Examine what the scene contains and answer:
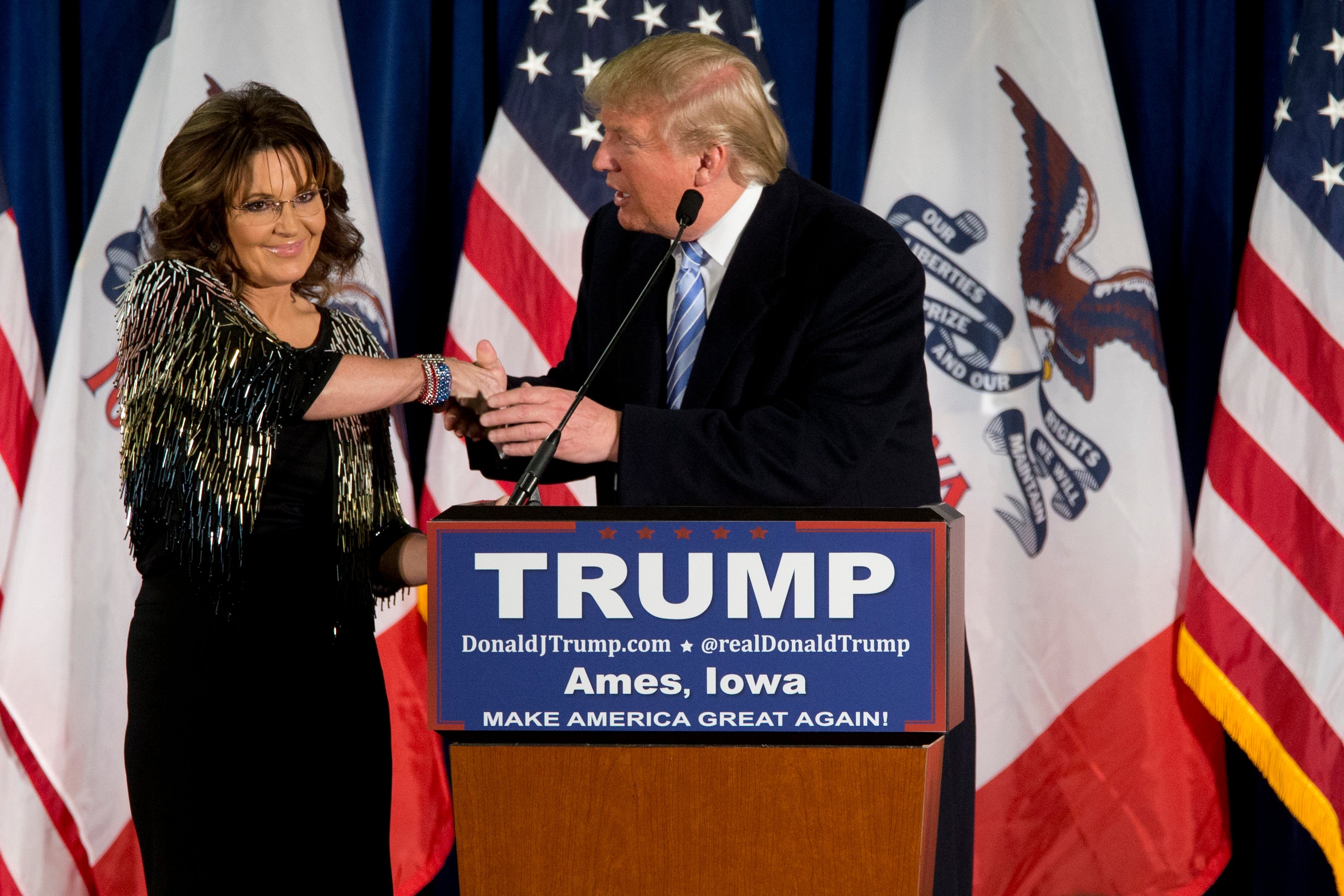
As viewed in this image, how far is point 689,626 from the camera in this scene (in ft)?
3.94

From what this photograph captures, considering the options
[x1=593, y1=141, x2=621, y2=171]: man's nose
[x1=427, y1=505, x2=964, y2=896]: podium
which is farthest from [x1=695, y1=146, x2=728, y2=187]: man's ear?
[x1=427, y1=505, x2=964, y2=896]: podium

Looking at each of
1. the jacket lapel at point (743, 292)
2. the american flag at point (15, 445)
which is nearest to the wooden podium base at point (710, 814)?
the jacket lapel at point (743, 292)

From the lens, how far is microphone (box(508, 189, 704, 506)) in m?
1.32

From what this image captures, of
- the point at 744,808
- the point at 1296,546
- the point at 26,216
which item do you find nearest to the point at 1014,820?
the point at 1296,546

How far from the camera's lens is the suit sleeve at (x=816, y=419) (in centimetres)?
151

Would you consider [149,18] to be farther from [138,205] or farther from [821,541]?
[821,541]

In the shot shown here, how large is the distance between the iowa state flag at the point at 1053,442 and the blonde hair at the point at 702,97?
3.56ft

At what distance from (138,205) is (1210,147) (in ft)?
8.00

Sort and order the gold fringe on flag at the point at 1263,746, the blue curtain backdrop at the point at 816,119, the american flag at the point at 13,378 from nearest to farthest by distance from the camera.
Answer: the gold fringe on flag at the point at 1263,746, the american flag at the point at 13,378, the blue curtain backdrop at the point at 816,119

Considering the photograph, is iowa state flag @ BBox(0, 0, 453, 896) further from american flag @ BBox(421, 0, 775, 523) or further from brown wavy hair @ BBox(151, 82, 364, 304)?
brown wavy hair @ BBox(151, 82, 364, 304)

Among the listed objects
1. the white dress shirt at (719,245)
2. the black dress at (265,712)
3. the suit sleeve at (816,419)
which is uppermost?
the white dress shirt at (719,245)

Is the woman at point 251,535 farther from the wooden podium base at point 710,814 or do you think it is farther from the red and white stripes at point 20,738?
the red and white stripes at point 20,738

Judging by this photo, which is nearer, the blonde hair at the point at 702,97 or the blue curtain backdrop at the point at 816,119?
the blonde hair at the point at 702,97

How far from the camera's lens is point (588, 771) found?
1214 millimetres
